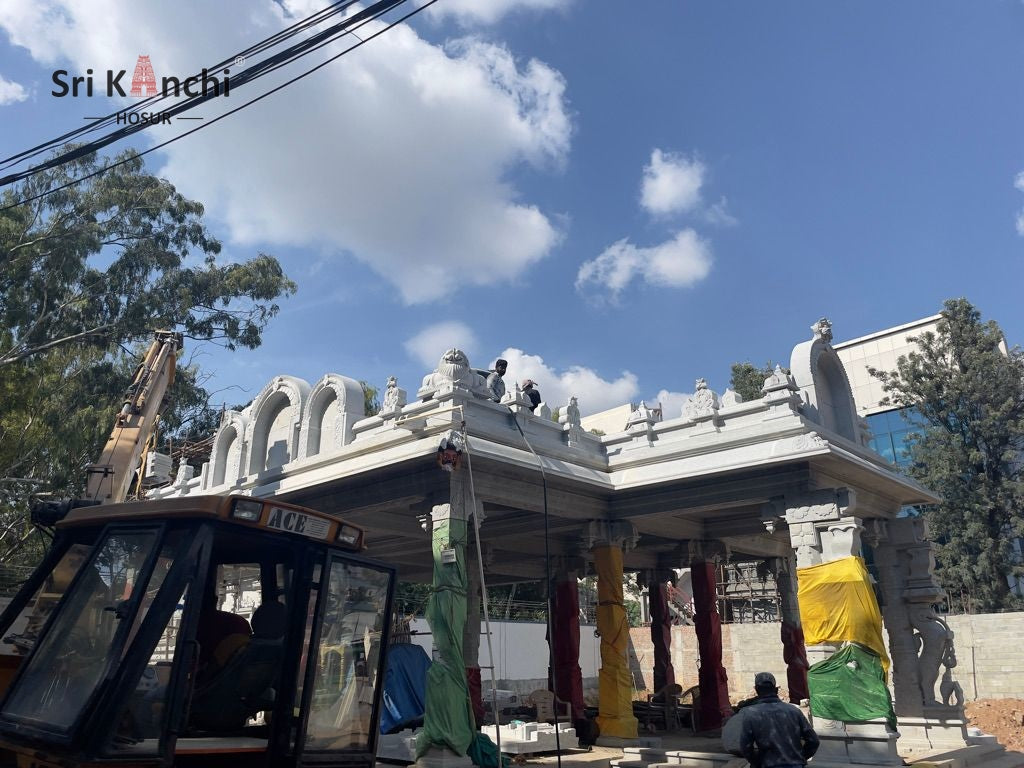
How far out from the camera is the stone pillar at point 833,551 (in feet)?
38.1

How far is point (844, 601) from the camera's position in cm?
1211

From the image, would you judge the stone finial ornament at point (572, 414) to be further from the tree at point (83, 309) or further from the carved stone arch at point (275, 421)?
the tree at point (83, 309)

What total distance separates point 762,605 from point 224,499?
1393 inches

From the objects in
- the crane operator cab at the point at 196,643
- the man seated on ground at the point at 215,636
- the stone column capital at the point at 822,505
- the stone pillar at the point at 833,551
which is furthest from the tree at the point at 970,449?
the man seated on ground at the point at 215,636

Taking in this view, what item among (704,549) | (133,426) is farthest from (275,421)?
(704,549)

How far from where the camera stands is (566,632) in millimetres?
18859

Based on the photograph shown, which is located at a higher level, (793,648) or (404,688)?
(793,648)

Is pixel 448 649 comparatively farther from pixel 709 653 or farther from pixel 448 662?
pixel 709 653

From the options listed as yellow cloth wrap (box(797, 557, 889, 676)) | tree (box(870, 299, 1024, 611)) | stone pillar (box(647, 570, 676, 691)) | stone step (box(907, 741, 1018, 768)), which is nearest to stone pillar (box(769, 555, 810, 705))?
Answer: stone pillar (box(647, 570, 676, 691))

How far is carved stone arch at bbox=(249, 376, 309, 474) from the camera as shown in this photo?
50.8 feet

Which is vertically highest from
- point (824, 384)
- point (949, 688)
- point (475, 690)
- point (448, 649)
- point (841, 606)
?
point (824, 384)

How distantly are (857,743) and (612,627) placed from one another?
4.73m

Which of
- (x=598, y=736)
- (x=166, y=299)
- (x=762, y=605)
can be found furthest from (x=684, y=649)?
(x=166, y=299)

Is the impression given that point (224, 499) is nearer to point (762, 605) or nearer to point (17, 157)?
point (17, 157)
